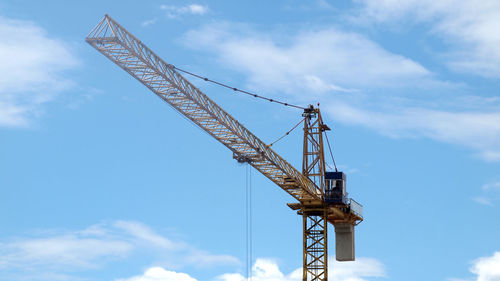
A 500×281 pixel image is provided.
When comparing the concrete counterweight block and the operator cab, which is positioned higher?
the operator cab

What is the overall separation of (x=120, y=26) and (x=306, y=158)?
3713cm

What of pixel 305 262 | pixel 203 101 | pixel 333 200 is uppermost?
pixel 203 101

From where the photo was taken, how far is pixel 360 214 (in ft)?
447

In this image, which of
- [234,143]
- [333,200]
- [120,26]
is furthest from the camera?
[333,200]

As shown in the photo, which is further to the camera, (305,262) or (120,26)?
(305,262)

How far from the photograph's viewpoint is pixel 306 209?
132125mm

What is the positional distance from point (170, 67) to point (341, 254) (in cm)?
3904

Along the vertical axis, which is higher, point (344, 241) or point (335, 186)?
point (335, 186)

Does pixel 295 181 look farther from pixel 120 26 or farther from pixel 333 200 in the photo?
pixel 120 26

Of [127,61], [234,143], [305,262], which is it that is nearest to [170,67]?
[127,61]

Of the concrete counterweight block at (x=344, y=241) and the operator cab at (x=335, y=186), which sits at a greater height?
the operator cab at (x=335, y=186)

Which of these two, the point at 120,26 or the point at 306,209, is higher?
the point at 120,26

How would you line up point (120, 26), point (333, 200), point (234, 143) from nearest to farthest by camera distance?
1. point (120, 26)
2. point (234, 143)
3. point (333, 200)

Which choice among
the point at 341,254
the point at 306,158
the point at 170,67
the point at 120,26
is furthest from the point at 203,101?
the point at 341,254
